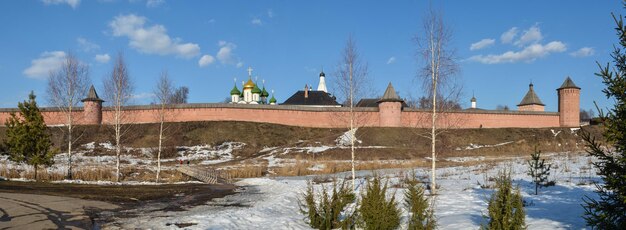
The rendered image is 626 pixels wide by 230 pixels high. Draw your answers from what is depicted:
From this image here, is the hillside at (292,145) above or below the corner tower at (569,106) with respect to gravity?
below

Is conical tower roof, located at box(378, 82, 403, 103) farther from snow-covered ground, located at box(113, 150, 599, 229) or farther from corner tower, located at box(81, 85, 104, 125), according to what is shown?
snow-covered ground, located at box(113, 150, 599, 229)

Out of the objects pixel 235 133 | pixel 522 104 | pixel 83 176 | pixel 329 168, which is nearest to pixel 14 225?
pixel 83 176

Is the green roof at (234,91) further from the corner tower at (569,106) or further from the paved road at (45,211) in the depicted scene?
the paved road at (45,211)

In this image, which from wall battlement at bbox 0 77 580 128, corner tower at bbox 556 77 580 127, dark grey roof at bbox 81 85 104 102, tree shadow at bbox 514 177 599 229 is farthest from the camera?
corner tower at bbox 556 77 580 127

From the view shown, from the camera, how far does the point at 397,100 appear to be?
158ft

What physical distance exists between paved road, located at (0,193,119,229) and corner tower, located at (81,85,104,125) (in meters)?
34.6

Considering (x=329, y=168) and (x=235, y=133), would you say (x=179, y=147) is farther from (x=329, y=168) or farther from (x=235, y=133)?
(x=329, y=168)

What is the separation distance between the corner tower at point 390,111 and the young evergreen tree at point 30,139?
113 feet

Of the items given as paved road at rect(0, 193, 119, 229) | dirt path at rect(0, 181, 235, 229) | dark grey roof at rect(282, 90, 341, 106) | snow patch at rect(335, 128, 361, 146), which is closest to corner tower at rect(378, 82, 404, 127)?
snow patch at rect(335, 128, 361, 146)

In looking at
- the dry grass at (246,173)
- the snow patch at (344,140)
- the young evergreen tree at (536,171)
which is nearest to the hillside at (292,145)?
the snow patch at (344,140)

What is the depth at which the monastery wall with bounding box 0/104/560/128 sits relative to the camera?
4544cm

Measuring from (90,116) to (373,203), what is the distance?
1758 inches

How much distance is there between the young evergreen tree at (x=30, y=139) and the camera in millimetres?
20516

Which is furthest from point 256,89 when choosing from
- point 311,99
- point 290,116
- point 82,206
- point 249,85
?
point 82,206
